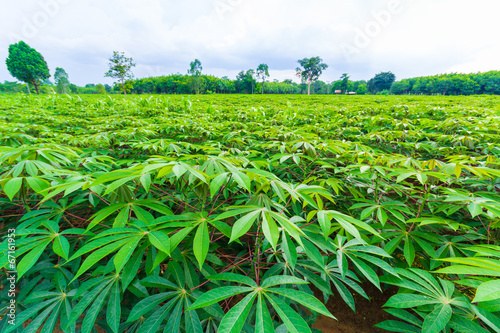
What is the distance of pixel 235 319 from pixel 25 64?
1830 inches

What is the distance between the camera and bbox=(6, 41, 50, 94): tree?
29.1m

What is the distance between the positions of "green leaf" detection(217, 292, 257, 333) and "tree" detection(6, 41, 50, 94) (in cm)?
4516

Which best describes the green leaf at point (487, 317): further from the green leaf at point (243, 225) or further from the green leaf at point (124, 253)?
the green leaf at point (124, 253)

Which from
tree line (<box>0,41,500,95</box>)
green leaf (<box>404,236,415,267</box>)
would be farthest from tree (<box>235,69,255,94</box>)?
green leaf (<box>404,236,415,267</box>)

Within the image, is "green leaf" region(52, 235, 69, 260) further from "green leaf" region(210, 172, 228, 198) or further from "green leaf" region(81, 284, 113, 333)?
"green leaf" region(210, 172, 228, 198)

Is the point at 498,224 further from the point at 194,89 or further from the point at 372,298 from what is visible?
the point at 194,89

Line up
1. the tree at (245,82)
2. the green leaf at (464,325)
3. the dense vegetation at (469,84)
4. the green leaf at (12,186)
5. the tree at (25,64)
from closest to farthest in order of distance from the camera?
the green leaf at (464,325), the green leaf at (12,186), the tree at (25,64), the dense vegetation at (469,84), the tree at (245,82)

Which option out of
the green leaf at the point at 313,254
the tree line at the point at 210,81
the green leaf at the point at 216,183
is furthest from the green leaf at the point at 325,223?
the tree line at the point at 210,81

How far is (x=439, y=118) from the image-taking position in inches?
165

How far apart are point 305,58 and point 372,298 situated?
53038 millimetres

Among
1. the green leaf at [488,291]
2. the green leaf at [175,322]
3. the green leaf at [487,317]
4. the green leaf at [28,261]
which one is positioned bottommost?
the green leaf at [175,322]

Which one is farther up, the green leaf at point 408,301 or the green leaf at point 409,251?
the green leaf at point 408,301

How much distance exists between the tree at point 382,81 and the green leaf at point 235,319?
69.6 m

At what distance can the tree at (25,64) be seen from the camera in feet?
95.3
